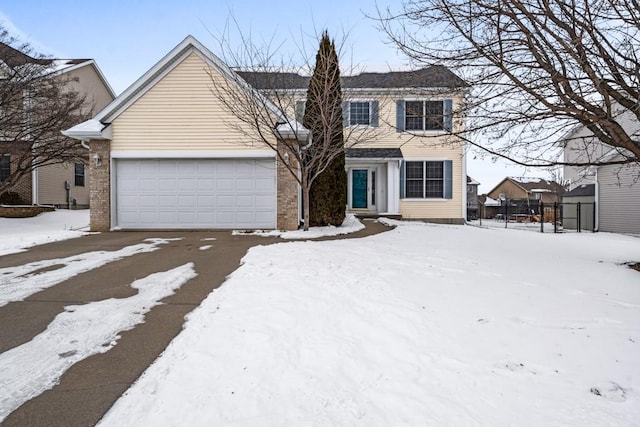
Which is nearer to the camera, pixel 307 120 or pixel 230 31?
pixel 230 31

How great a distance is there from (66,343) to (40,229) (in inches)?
463

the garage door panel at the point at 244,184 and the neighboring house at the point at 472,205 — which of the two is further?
the neighboring house at the point at 472,205

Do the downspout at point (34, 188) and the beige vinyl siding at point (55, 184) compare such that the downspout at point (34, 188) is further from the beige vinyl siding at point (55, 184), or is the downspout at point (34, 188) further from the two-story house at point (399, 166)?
the two-story house at point (399, 166)

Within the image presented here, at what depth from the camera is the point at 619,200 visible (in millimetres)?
16031

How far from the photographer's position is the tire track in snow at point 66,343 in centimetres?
276

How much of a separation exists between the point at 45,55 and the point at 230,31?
9619mm

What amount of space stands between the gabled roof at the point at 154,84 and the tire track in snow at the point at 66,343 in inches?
291

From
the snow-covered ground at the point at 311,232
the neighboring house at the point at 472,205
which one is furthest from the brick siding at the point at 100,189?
the neighboring house at the point at 472,205

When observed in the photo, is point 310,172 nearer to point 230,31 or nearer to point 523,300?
point 230,31

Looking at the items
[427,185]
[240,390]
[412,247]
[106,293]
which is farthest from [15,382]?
[427,185]

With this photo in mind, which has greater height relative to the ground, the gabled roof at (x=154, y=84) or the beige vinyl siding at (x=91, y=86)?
the beige vinyl siding at (x=91, y=86)

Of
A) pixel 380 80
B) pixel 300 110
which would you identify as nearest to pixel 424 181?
pixel 380 80

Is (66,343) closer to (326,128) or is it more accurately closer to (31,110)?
(326,128)

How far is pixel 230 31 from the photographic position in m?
10.6
